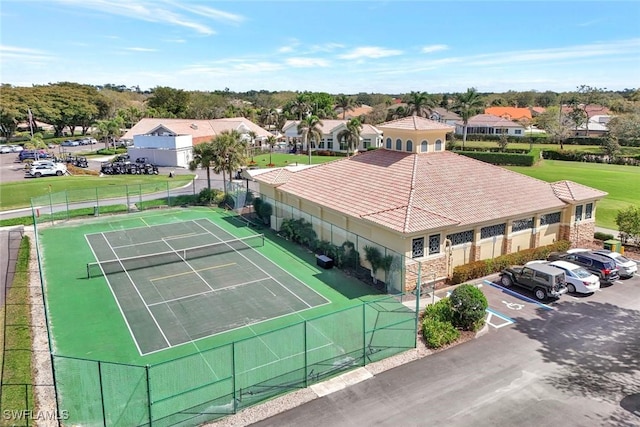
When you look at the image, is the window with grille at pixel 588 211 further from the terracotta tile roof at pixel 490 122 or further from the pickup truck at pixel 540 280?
the terracotta tile roof at pixel 490 122

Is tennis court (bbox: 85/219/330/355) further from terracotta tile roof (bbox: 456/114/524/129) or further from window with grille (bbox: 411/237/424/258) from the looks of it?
terracotta tile roof (bbox: 456/114/524/129)

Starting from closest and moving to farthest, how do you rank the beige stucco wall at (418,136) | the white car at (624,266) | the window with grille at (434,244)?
the window with grille at (434,244)
the white car at (624,266)
the beige stucco wall at (418,136)

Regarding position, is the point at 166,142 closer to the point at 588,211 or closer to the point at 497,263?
the point at 497,263

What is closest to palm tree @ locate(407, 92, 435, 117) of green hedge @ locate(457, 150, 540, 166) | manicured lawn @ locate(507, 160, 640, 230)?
green hedge @ locate(457, 150, 540, 166)

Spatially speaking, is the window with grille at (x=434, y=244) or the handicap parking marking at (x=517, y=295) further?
the window with grille at (x=434, y=244)

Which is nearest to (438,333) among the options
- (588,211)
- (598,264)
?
(598,264)

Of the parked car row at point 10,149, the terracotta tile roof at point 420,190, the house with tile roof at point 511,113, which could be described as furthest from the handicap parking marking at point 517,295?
the house with tile roof at point 511,113
